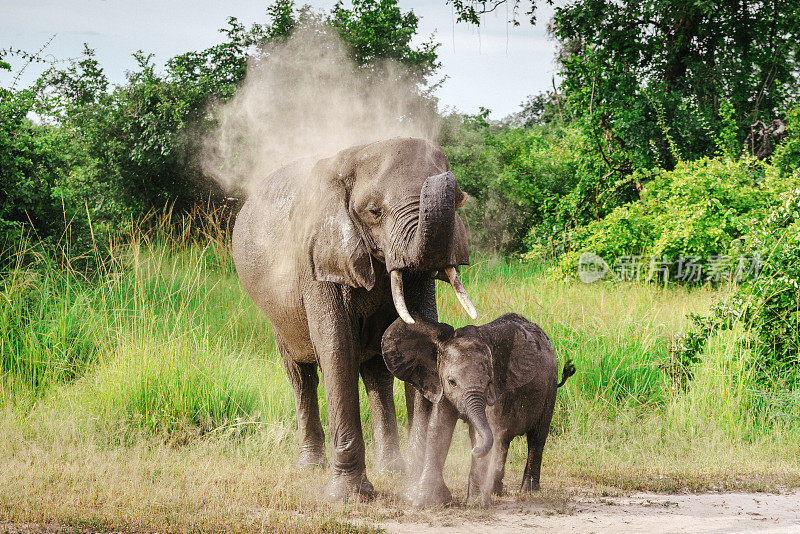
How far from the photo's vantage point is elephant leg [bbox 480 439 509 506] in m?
5.23

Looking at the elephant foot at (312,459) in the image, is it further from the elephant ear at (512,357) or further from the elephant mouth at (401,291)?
the elephant mouth at (401,291)

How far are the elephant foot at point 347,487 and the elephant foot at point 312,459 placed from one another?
1075 millimetres

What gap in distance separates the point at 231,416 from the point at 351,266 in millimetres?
3041

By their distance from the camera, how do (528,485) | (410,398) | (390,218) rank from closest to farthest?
(390,218)
(528,485)
(410,398)

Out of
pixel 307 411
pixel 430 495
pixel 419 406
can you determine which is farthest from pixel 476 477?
pixel 307 411

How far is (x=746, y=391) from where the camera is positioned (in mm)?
7961

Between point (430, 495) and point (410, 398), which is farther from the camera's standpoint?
point (410, 398)

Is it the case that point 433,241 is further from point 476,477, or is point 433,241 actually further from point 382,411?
point 382,411

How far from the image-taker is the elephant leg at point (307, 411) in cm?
651

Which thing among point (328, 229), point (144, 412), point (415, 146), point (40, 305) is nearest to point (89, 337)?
point (40, 305)

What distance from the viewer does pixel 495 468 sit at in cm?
540

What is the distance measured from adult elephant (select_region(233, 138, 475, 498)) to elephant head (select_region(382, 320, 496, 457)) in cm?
22

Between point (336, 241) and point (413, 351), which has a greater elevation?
point (336, 241)

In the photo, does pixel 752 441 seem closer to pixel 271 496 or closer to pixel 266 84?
pixel 271 496
